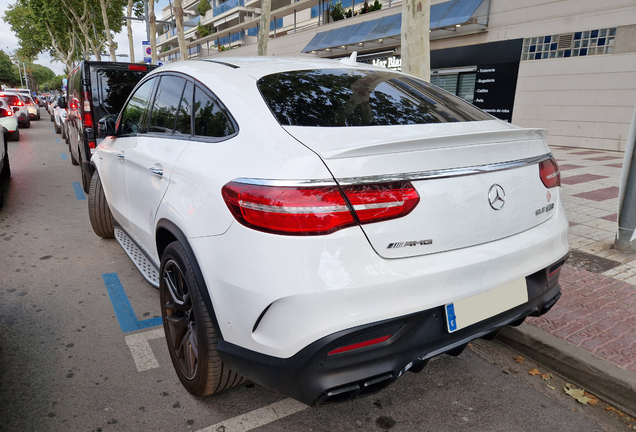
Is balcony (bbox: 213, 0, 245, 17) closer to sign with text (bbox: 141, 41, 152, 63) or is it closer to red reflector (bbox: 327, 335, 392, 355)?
sign with text (bbox: 141, 41, 152, 63)

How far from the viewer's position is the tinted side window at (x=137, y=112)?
10.9 ft

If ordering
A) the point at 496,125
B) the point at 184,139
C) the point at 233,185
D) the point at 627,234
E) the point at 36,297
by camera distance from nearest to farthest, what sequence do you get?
1. the point at 233,185
2. the point at 496,125
3. the point at 184,139
4. the point at 36,297
5. the point at 627,234

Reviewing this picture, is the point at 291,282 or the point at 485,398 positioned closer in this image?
the point at 291,282

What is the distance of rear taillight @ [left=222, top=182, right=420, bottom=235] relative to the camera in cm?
162

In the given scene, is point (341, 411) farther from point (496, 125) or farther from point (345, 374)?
point (496, 125)

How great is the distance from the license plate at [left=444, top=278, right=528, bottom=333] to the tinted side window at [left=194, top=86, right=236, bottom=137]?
4.12ft

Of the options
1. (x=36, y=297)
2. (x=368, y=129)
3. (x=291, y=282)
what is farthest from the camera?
(x=36, y=297)

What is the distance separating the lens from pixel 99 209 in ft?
15.3

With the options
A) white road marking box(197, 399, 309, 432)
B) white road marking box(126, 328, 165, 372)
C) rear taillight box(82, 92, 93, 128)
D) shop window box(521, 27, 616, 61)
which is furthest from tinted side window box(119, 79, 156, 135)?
shop window box(521, 27, 616, 61)

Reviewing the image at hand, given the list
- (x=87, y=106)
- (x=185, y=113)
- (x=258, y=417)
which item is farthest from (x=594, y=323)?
(x=87, y=106)

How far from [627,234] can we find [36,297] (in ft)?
17.7

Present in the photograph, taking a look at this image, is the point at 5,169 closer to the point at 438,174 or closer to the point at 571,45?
the point at 438,174

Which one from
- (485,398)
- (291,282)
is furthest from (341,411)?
(291,282)

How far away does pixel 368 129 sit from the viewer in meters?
1.93
